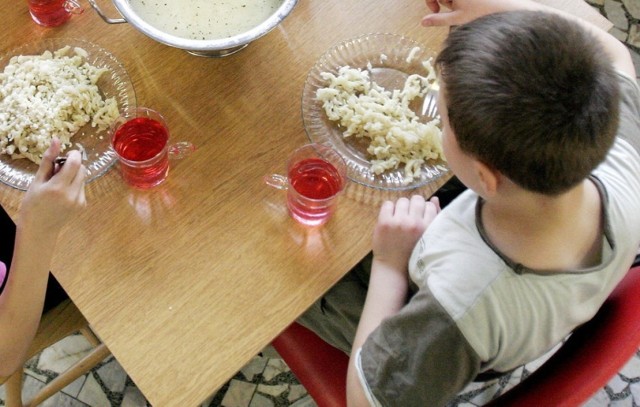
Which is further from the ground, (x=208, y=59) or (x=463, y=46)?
(x=463, y=46)

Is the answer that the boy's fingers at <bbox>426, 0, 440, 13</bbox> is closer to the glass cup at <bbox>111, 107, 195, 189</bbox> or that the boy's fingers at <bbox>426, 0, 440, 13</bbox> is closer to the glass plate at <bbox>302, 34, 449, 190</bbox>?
the glass plate at <bbox>302, 34, 449, 190</bbox>

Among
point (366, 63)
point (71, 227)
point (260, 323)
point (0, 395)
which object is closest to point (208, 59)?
point (366, 63)

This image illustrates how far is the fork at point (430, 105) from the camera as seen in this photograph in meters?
1.08

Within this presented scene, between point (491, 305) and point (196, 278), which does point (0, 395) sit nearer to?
point (196, 278)

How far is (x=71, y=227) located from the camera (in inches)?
37.8

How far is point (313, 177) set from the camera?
102 centimetres

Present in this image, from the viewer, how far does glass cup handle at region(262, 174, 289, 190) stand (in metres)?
A: 1.01

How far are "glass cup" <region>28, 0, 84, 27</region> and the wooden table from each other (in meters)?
0.01

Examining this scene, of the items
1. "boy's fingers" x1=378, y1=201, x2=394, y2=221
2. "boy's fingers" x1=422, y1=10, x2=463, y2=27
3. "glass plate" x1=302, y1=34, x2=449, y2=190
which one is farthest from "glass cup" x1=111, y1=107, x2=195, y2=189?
"boy's fingers" x1=422, y1=10, x2=463, y2=27

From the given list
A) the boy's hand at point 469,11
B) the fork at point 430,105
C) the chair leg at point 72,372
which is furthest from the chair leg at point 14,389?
the boy's hand at point 469,11

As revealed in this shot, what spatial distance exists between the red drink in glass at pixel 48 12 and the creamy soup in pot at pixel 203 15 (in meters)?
0.12

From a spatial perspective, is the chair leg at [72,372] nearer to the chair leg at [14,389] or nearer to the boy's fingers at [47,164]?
the chair leg at [14,389]

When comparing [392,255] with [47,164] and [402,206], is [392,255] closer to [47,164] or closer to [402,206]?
[402,206]

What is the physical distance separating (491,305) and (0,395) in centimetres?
135
